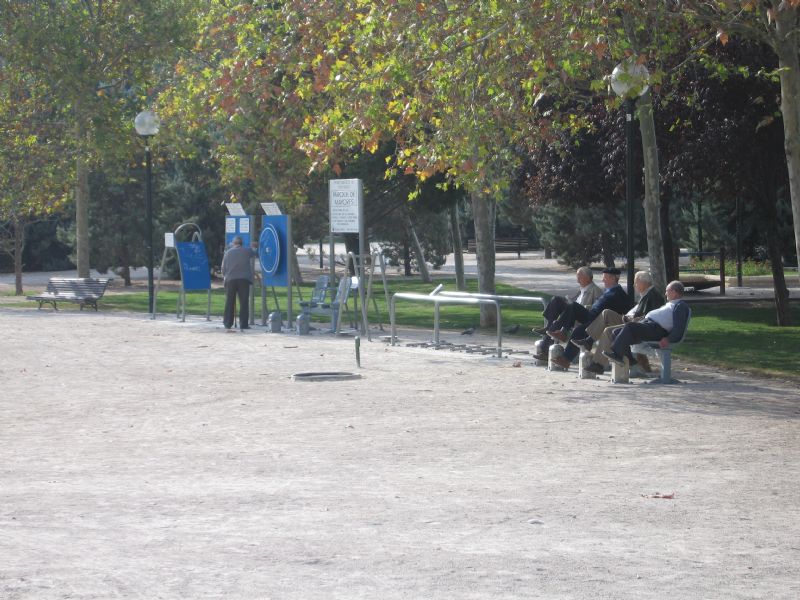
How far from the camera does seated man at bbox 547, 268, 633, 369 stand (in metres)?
16.7

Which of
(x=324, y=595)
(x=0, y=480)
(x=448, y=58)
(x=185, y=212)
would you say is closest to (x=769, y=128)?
(x=448, y=58)

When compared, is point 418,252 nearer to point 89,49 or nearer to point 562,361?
point 89,49

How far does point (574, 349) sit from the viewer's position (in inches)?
678

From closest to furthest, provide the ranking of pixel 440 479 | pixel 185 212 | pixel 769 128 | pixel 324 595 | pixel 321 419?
pixel 324 595 < pixel 440 479 < pixel 321 419 < pixel 769 128 < pixel 185 212

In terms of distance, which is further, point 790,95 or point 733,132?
point 733,132

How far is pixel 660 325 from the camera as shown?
15492 mm

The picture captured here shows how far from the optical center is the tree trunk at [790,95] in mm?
16734

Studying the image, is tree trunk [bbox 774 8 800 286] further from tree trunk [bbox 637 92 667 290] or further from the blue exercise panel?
the blue exercise panel

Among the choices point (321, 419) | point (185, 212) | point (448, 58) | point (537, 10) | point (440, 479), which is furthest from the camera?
point (185, 212)

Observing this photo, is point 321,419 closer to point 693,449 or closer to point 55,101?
point 693,449

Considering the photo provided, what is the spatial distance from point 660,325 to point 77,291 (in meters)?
19.1

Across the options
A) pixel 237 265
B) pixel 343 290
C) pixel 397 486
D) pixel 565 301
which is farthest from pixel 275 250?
pixel 397 486

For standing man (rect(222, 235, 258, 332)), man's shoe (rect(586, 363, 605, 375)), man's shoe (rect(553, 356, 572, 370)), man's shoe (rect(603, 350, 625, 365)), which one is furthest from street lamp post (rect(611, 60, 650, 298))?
standing man (rect(222, 235, 258, 332))

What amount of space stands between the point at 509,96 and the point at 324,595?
36.1ft
